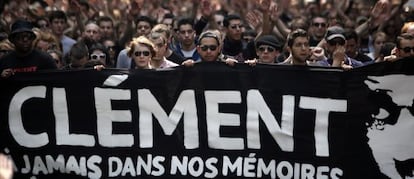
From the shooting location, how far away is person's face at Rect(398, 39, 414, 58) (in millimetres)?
7516

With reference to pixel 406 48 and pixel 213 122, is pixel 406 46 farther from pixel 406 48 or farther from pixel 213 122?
pixel 213 122

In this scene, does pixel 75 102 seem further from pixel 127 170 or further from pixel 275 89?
pixel 275 89

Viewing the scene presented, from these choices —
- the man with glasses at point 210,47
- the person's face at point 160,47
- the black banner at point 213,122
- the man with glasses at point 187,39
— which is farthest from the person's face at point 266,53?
the man with glasses at point 187,39

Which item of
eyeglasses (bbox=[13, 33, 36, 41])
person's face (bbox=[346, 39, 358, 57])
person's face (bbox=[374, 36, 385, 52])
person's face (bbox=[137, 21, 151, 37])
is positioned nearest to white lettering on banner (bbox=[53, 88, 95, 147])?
eyeglasses (bbox=[13, 33, 36, 41])

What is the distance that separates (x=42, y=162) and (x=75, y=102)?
578 millimetres

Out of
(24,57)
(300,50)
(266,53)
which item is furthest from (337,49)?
(24,57)

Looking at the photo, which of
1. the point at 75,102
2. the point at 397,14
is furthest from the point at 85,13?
the point at 75,102

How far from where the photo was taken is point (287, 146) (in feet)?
23.6

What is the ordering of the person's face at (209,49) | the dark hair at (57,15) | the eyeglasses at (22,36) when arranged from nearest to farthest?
the person's face at (209,49) < the eyeglasses at (22,36) < the dark hair at (57,15)

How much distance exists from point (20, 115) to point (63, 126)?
0.39 m

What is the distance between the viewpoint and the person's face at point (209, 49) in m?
7.75

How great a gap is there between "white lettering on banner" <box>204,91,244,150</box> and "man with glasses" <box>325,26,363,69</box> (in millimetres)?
1231

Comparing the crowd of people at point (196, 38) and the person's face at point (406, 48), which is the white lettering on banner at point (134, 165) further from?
the person's face at point (406, 48)

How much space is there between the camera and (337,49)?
330 inches
